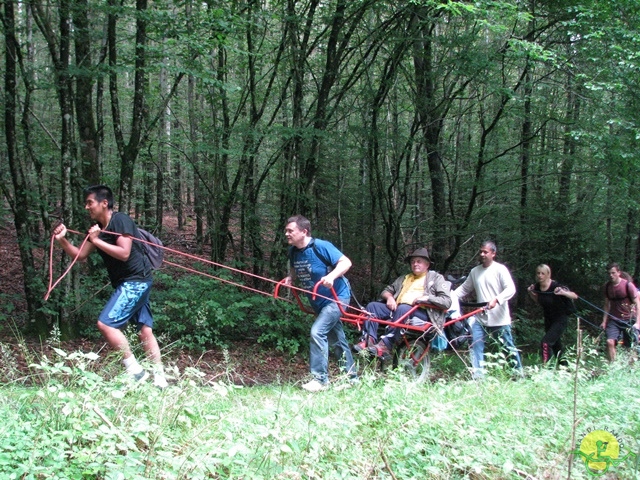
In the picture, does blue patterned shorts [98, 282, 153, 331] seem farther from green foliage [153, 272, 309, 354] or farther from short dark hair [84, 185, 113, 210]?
green foliage [153, 272, 309, 354]

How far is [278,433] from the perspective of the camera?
2.80 m

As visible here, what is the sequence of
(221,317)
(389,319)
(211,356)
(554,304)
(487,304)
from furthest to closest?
(221,317) < (211,356) < (554,304) < (487,304) < (389,319)

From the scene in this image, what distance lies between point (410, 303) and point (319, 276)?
4.50 feet

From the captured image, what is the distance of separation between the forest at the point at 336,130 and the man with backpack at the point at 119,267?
2269mm

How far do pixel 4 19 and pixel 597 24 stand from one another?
9.91m

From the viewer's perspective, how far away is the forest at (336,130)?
833 cm

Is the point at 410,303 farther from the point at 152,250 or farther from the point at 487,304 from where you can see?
the point at 152,250

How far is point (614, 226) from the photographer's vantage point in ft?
52.2

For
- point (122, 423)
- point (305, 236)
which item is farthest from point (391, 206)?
point (122, 423)

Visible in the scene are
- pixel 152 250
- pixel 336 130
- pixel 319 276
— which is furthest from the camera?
pixel 336 130

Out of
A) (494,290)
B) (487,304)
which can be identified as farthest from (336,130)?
(487,304)

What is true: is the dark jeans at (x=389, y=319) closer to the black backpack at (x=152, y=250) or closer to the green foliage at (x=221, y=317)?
the black backpack at (x=152, y=250)

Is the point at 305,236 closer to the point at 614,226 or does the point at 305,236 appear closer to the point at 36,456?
the point at 36,456

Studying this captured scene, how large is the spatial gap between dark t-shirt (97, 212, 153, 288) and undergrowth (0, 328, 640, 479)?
60.0 inches
